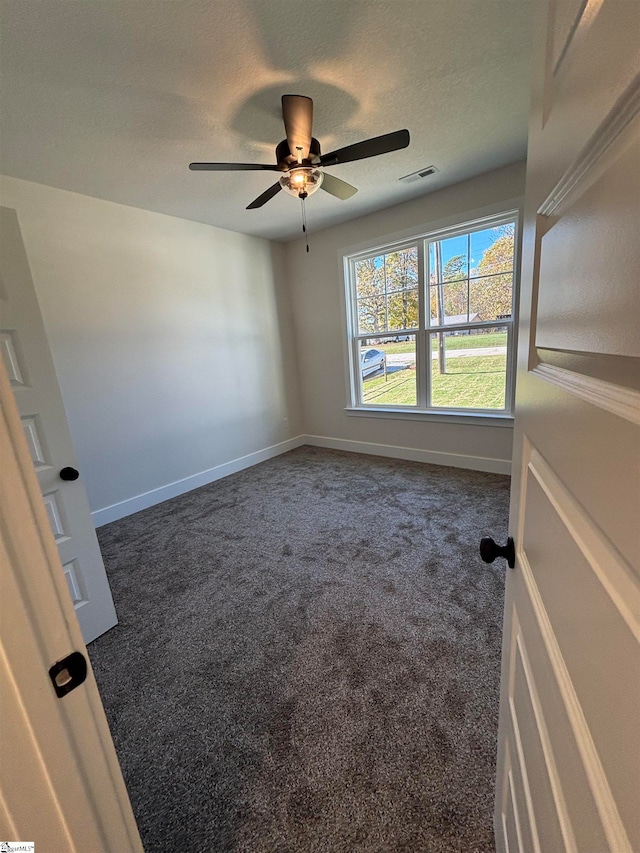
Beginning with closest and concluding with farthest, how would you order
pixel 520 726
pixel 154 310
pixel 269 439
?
pixel 520 726
pixel 154 310
pixel 269 439

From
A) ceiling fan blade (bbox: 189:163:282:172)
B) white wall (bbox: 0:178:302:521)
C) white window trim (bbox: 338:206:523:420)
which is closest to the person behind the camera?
ceiling fan blade (bbox: 189:163:282:172)

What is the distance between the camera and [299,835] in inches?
39.7

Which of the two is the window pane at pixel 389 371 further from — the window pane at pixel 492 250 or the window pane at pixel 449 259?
the window pane at pixel 492 250

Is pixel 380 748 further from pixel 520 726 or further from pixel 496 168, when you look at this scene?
pixel 496 168

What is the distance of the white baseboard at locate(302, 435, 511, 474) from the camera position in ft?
11.3

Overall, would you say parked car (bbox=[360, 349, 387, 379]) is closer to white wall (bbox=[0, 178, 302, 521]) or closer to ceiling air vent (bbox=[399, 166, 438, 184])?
white wall (bbox=[0, 178, 302, 521])

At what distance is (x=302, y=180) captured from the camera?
202 cm

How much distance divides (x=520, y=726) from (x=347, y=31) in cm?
253

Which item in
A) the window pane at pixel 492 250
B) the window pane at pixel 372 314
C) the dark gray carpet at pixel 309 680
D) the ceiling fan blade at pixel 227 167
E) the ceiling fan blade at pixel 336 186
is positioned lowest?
the dark gray carpet at pixel 309 680

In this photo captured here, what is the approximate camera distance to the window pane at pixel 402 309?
12.1ft

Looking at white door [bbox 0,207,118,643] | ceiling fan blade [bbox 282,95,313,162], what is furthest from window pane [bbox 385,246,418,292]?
white door [bbox 0,207,118,643]

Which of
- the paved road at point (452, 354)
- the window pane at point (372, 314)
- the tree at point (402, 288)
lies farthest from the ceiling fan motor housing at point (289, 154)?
the paved road at point (452, 354)

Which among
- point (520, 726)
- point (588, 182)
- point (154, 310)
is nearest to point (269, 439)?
point (154, 310)

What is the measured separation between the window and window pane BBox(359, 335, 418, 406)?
0.04 ft
